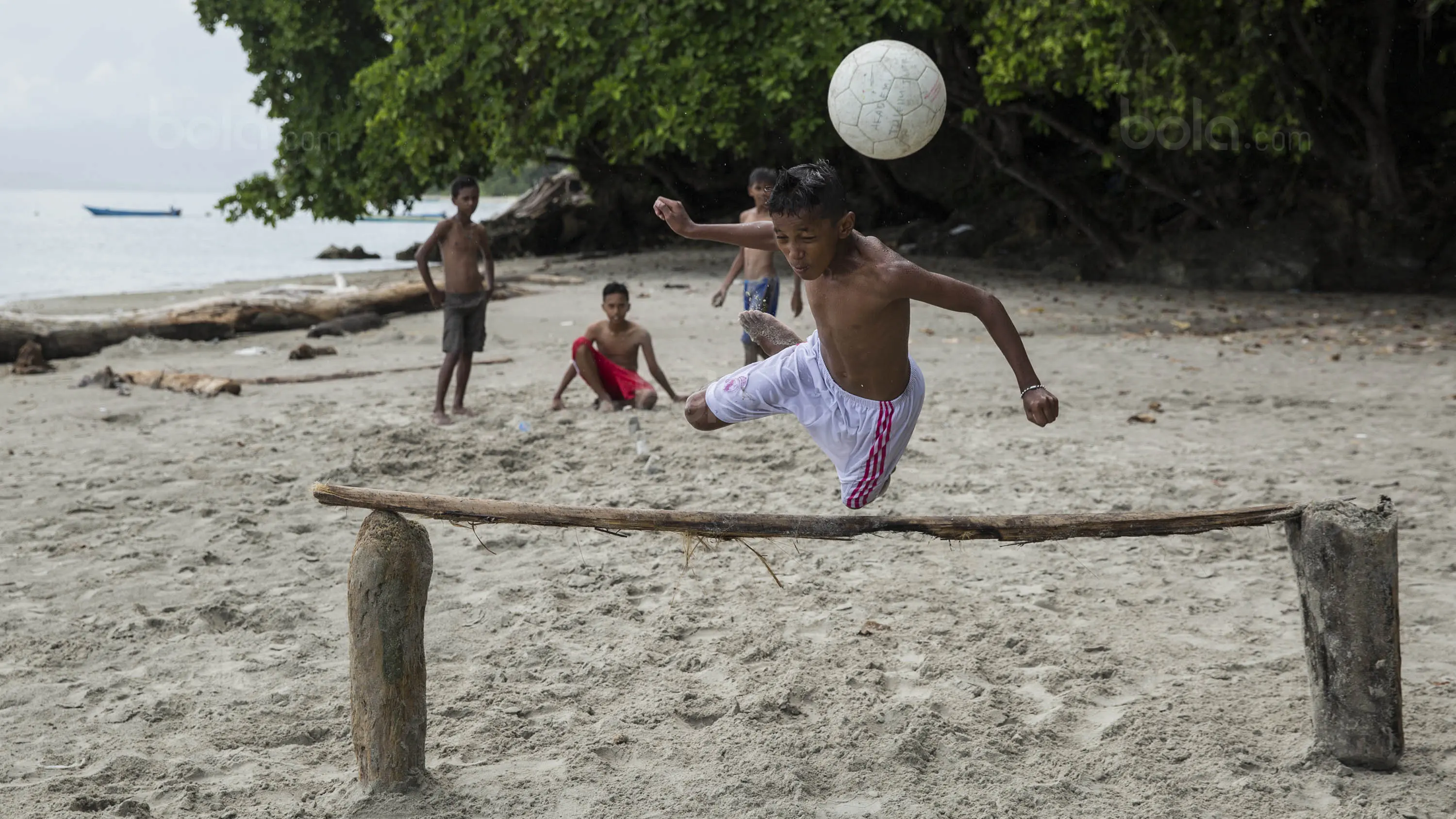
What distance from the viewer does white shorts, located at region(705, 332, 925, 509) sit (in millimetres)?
3605

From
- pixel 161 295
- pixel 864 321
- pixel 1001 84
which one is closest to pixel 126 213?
pixel 161 295

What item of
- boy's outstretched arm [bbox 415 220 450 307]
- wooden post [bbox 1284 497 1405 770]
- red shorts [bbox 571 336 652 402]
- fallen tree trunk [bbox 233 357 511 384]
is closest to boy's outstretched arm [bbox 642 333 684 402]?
red shorts [bbox 571 336 652 402]

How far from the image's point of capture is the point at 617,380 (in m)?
7.99

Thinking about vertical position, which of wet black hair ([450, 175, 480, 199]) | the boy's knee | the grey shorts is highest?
wet black hair ([450, 175, 480, 199])

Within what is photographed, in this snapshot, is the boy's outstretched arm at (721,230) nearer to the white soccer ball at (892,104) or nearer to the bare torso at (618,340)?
the white soccer ball at (892,104)

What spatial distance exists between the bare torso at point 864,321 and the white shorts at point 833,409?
0.04 meters

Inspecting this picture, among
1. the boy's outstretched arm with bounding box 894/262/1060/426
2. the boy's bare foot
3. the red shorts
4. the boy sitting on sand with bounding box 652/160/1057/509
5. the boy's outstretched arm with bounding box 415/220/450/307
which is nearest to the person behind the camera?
the boy's outstretched arm with bounding box 894/262/1060/426

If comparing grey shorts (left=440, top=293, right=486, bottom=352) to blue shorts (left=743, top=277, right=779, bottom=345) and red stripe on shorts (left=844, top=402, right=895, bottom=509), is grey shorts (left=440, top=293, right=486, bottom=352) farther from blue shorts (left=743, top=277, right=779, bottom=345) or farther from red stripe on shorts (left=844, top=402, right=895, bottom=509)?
red stripe on shorts (left=844, top=402, right=895, bottom=509)

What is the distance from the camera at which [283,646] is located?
4234 millimetres

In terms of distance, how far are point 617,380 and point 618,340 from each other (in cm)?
28

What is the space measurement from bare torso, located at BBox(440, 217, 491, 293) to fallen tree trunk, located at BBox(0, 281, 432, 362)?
18.4ft

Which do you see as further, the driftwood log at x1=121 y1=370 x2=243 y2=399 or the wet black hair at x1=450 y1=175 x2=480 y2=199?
the driftwood log at x1=121 y1=370 x2=243 y2=399

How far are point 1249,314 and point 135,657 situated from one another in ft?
38.1

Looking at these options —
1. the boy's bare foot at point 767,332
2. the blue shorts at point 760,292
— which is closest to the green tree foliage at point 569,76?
the blue shorts at point 760,292
